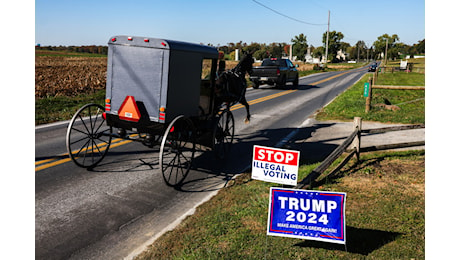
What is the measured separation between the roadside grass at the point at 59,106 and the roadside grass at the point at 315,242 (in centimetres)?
943

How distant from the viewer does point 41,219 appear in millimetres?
5781

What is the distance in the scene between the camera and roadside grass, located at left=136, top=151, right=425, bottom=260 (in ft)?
15.8

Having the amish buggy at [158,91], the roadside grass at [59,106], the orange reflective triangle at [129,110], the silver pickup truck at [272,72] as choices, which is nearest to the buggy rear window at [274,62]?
the silver pickup truck at [272,72]

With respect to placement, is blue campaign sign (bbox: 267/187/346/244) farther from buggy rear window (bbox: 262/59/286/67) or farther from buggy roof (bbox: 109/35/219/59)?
→ buggy rear window (bbox: 262/59/286/67)

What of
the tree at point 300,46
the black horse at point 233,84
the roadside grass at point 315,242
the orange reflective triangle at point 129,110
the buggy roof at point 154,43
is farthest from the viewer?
the tree at point 300,46

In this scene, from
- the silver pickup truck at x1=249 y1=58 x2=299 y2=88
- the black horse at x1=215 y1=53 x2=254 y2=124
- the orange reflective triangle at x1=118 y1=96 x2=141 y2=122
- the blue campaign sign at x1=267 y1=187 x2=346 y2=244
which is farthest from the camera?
the silver pickup truck at x1=249 y1=58 x2=299 y2=88

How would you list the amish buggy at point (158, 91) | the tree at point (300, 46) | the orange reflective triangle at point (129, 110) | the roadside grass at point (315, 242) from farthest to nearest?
1. the tree at point (300, 46)
2. the orange reflective triangle at point (129, 110)
3. the amish buggy at point (158, 91)
4. the roadside grass at point (315, 242)

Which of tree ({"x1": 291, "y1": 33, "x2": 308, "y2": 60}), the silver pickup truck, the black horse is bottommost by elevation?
the black horse

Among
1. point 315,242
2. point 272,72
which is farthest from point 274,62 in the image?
point 315,242

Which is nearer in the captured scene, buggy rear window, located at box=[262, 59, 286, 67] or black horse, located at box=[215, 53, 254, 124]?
black horse, located at box=[215, 53, 254, 124]

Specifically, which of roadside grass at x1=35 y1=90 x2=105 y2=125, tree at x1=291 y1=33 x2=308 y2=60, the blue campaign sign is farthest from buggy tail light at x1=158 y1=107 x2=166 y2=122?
tree at x1=291 y1=33 x2=308 y2=60

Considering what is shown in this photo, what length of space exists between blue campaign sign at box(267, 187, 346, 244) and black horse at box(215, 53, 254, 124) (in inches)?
190

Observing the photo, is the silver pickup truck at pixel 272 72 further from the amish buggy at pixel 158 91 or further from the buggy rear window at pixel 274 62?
the amish buggy at pixel 158 91

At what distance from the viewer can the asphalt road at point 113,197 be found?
17.1ft
